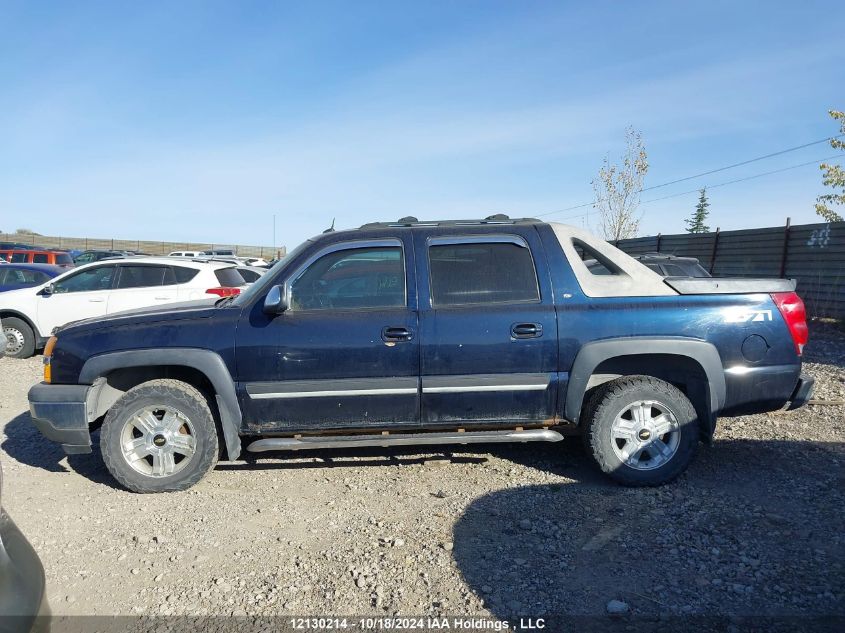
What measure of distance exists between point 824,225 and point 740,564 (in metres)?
11.4

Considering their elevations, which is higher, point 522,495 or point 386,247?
point 386,247

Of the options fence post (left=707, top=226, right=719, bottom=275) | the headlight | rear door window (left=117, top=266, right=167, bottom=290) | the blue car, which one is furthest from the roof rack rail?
fence post (left=707, top=226, right=719, bottom=275)

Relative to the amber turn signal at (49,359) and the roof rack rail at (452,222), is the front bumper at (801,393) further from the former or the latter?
the amber turn signal at (49,359)

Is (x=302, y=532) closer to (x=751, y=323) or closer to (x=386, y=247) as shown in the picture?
(x=386, y=247)

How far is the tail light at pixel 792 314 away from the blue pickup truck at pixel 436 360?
2cm

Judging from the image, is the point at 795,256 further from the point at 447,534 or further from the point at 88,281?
the point at 88,281

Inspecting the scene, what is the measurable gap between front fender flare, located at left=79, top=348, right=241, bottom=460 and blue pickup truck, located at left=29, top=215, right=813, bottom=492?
12 millimetres

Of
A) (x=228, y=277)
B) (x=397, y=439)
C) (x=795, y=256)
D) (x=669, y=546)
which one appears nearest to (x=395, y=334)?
(x=397, y=439)

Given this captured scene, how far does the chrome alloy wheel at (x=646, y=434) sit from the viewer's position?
13.7 ft

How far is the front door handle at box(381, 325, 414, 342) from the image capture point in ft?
13.3

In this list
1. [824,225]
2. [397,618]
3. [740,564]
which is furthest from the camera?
[824,225]

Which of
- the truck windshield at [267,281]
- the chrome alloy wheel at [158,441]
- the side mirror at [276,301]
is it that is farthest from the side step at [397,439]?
the truck windshield at [267,281]

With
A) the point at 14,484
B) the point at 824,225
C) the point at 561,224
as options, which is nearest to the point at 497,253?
the point at 561,224

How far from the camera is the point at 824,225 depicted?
12039 mm
